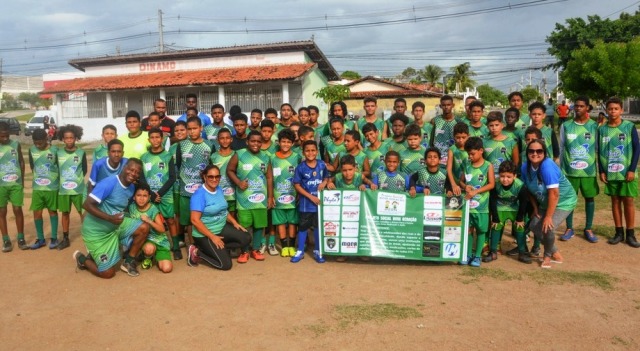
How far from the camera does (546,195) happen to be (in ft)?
18.6

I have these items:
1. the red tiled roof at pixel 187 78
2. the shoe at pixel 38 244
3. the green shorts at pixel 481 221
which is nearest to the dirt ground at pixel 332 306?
the green shorts at pixel 481 221

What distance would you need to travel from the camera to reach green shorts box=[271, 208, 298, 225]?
6402 mm

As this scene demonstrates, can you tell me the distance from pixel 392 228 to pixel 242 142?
245 centimetres

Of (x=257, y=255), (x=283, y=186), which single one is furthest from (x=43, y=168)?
(x=283, y=186)

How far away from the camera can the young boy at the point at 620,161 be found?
650 centimetres

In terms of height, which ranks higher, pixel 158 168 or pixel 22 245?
pixel 158 168

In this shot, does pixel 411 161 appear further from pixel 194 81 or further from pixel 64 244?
pixel 194 81

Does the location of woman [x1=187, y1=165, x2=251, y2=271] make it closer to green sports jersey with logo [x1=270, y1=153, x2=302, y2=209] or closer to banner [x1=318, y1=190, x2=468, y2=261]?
green sports jersey with logo [x1=270, y1=153, x2=302, y2=209]

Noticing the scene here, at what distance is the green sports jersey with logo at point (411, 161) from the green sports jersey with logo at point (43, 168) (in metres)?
4.75

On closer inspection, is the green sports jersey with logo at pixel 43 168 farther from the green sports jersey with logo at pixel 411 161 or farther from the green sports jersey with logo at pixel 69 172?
the green sports jersey with logo at pixel 411 161

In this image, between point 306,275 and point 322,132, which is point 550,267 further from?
point 322,132

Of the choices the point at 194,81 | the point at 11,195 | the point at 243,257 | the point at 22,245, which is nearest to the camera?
the point at 243,257

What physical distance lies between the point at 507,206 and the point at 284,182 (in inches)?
107

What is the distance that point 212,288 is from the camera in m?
5.20
